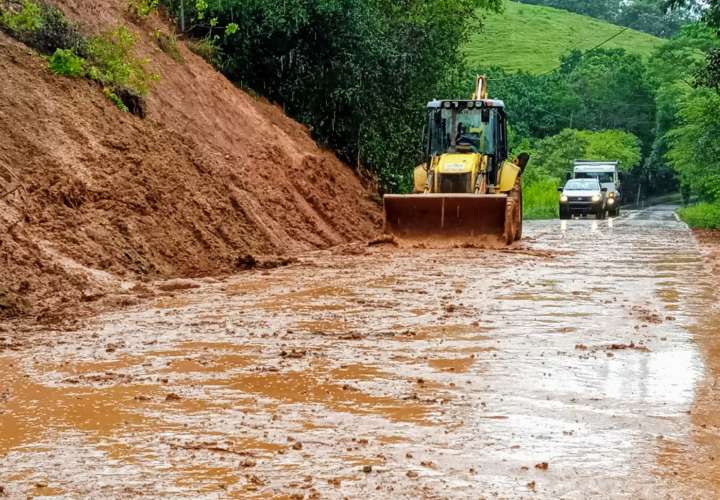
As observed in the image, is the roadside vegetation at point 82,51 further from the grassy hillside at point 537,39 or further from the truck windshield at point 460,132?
the grassy hillside at point 537,39

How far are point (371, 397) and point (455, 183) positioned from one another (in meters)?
16.0

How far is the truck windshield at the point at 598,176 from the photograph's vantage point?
168 feet

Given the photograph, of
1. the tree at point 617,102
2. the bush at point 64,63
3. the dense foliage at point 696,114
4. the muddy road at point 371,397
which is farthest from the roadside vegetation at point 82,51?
the tree at point 617,102

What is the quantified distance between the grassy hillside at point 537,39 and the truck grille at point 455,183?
83.0 m

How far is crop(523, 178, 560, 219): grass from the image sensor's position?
169ft

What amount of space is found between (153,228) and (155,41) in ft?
29.4

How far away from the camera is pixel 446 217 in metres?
22.5

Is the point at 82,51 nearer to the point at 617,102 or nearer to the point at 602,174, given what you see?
the point at 602,174

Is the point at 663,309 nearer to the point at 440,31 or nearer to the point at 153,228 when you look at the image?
the point at 153,228

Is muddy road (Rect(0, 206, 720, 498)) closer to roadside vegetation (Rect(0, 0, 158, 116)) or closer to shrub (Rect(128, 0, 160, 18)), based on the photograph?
roadside vegetation (Rect(0, 0, 158, 116))

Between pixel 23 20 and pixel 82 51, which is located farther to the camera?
pixel 82 51

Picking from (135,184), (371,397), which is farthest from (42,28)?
(371,397)

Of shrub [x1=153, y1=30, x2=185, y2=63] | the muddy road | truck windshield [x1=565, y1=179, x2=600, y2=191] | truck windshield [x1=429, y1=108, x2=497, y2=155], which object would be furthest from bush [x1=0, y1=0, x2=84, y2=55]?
truck windshield [x1=565, y1=179, x2=600, y2=191]

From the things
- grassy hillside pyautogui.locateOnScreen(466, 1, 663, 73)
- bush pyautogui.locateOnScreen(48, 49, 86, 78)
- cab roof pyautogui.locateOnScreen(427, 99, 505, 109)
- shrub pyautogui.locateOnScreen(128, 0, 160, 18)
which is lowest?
cab roof pyautogui.locateOnScreen(427, 99, 505, 109)
